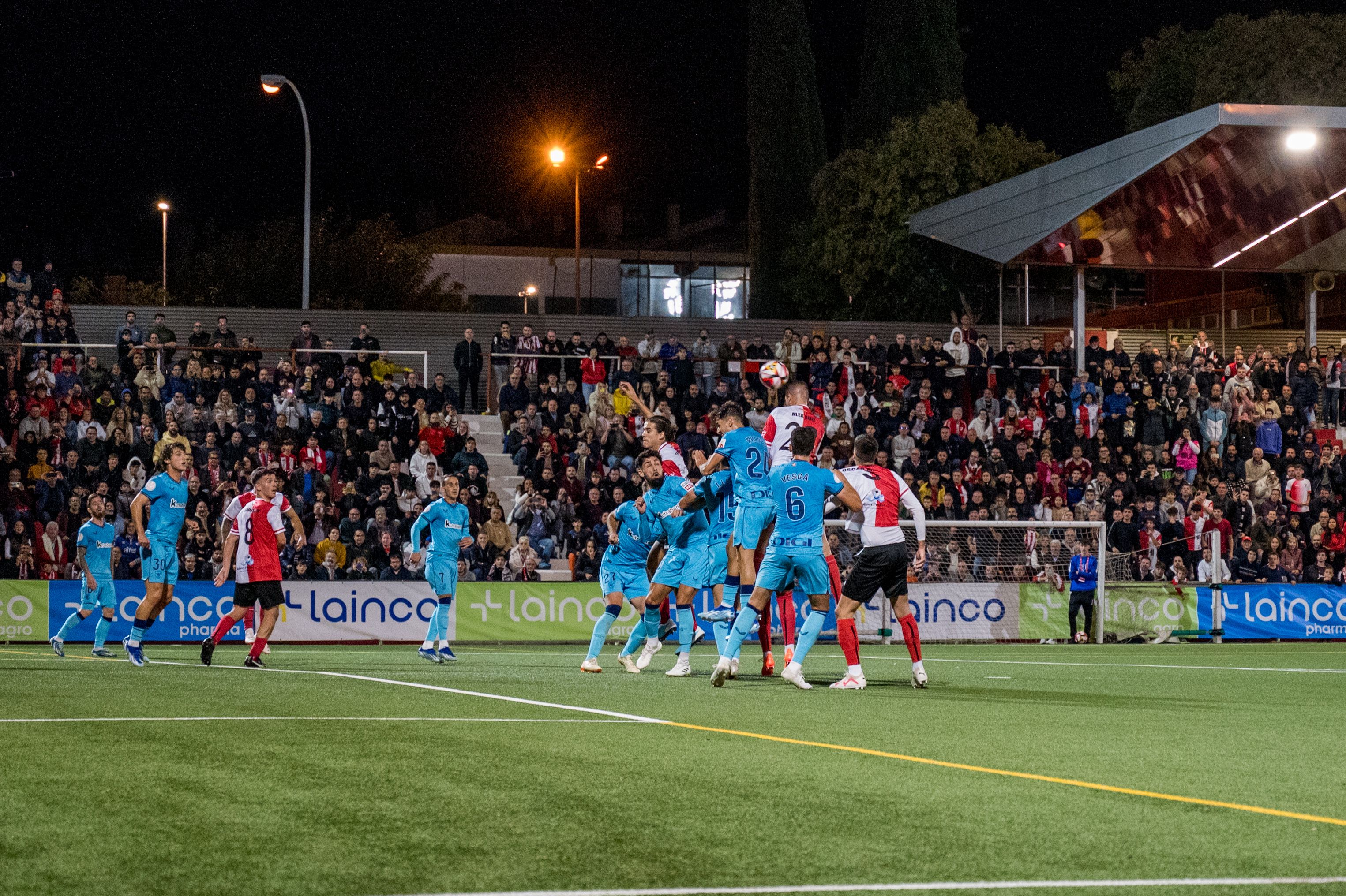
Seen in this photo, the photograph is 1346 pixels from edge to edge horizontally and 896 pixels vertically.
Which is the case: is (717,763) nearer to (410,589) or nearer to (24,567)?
(410,589)

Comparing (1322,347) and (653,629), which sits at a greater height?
(1322,347)

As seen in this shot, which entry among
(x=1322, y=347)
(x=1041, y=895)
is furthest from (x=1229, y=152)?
(x=1041, y=895)

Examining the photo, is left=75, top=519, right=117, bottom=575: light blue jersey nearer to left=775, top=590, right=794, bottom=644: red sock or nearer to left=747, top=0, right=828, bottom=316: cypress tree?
left=775, top=590, right=794, bottom=644: red sock

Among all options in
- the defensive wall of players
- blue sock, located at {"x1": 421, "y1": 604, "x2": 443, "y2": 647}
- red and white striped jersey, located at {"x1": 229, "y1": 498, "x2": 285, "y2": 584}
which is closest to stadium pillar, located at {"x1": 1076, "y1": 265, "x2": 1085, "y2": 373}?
the defensive wall of players

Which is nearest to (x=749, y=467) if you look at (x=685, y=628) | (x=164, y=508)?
(x=685, y=628)

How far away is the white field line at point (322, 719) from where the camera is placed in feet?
32.0

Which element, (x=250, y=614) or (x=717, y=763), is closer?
(x=717, y=763)

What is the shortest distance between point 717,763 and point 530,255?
244 feet

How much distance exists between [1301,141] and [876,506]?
22211 millimetres

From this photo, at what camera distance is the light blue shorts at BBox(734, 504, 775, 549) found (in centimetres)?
1356

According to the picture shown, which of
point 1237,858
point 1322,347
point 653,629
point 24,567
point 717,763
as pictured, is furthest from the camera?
point 1322,347

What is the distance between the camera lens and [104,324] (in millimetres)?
33219

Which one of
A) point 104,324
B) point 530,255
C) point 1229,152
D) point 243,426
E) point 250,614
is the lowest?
point 250,614

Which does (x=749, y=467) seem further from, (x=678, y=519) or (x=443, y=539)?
(x=443, y=539)
